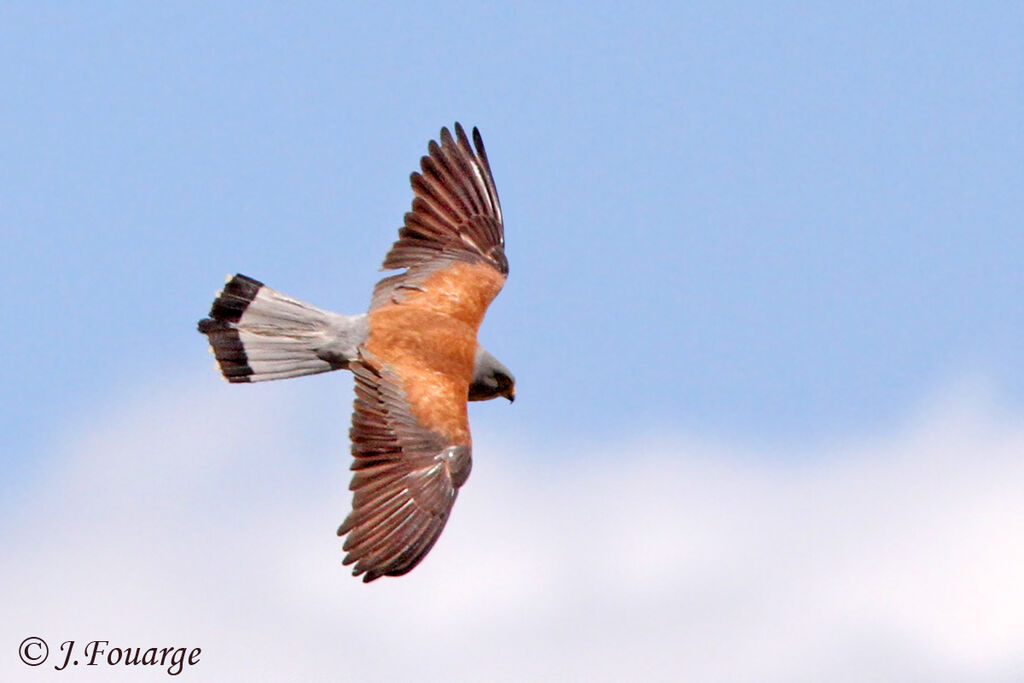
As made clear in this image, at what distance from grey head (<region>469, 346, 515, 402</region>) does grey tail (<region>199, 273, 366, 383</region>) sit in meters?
0.77

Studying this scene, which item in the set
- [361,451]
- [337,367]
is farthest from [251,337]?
[361,451]

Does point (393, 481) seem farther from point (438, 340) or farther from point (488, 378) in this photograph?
point (488, 378)

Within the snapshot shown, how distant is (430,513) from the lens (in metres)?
9.61

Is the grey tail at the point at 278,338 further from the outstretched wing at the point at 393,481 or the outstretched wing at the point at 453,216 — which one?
the outstretched wing at the point at 453,216

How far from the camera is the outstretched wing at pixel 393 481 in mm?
9383

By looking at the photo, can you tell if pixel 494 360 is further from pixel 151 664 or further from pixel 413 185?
pixel 151 664

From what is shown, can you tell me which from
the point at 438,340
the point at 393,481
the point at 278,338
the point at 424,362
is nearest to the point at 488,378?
the point at 438,340

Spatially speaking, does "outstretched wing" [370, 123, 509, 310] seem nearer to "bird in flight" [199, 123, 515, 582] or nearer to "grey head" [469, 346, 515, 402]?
"bird in flight" [199, 123, 515, 582]

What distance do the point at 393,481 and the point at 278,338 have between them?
1457 mm

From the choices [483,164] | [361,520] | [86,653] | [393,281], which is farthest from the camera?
[483,164]

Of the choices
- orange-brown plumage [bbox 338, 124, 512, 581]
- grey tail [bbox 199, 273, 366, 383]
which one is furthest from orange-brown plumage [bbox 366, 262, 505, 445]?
grey tail [bbox 199, 273, 366, 383]

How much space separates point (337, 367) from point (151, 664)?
2184mm

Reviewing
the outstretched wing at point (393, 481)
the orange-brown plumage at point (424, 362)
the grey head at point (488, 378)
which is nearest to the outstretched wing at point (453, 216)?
the orange-brown plumage at point (424, 362)

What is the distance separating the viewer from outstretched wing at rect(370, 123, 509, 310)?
446 inches
